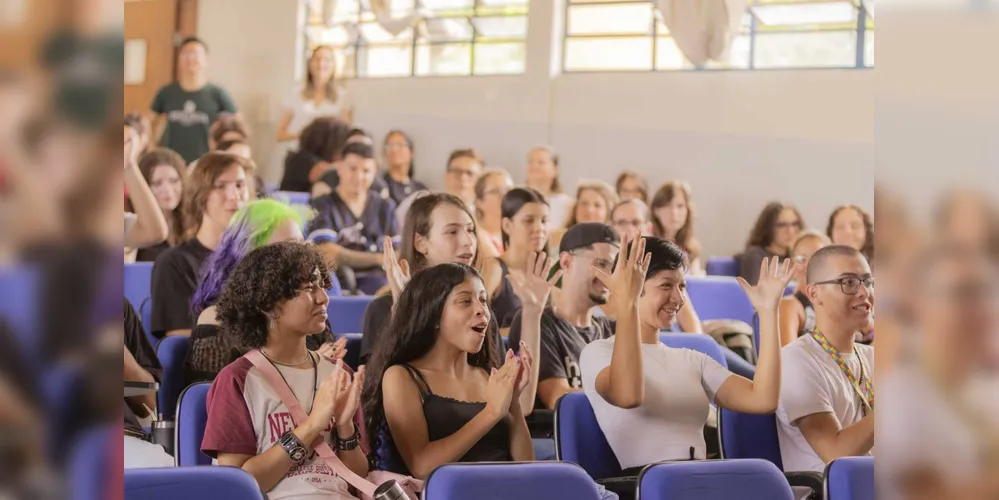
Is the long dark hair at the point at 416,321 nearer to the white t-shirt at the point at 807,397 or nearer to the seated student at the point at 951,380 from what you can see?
the white t-shirt at the point at 807,397

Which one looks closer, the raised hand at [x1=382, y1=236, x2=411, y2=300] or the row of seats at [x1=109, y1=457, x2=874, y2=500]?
the row of seats at [x1=109, y1=457, x2=874, y2=500]

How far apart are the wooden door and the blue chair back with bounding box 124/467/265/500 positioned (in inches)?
302

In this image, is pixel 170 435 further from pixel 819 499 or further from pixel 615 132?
pixel 615 132

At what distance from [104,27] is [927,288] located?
56 centimetres

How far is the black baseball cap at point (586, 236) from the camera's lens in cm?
327

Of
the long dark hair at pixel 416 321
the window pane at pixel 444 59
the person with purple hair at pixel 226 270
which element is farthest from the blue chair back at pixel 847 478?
the window pane at pixel 444 59

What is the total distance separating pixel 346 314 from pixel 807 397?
1.57 meters

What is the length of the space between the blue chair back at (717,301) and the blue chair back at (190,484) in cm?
327

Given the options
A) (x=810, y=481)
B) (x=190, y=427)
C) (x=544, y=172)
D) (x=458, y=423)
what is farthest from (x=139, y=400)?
(x=544, y=172)

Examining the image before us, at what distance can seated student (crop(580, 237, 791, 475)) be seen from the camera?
8.55 ft

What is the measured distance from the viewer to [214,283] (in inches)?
115

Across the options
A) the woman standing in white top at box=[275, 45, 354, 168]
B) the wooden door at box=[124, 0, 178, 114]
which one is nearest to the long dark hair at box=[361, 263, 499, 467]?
the woman standing in white top at box=[275, 45, 354, 168]

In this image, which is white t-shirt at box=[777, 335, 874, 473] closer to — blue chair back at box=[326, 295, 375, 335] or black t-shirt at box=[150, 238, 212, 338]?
blue chair back at box=[326, 295, 375, 335]

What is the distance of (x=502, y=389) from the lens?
238 cm
